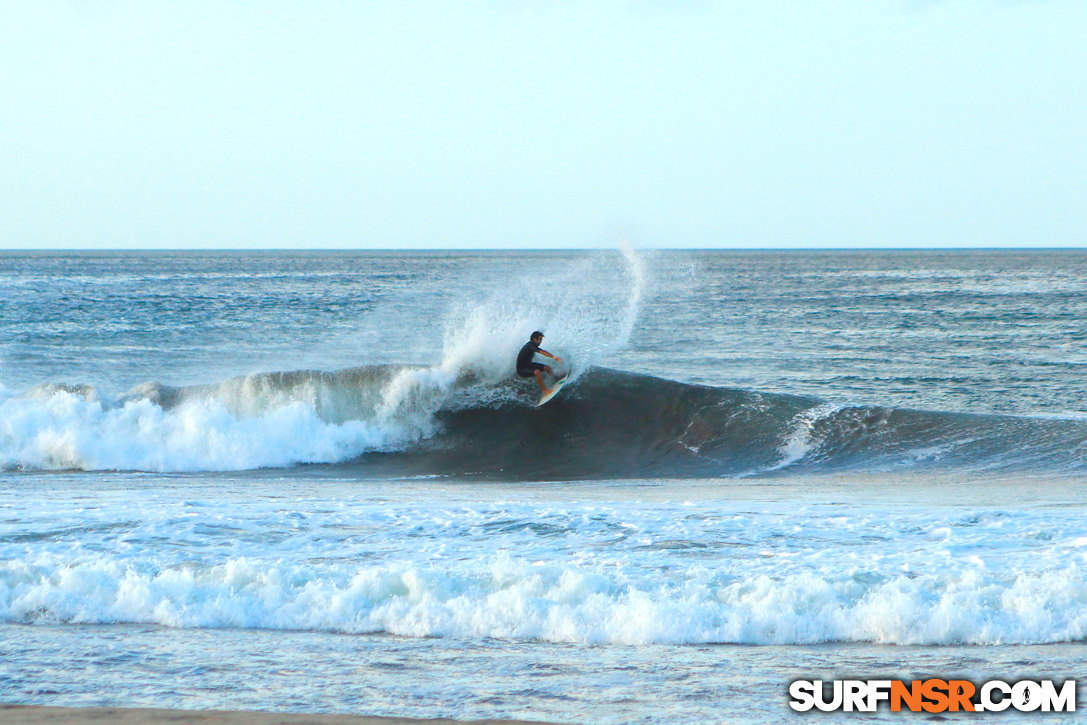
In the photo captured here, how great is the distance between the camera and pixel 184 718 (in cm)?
437

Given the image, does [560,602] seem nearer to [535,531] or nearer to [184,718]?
[535,531]

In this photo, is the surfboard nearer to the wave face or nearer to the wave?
the wave face

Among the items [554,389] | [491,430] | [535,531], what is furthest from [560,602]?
[554,389]

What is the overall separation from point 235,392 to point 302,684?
40.7ft

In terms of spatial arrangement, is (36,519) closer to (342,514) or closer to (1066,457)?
(342,514)

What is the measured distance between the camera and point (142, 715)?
14.4ft

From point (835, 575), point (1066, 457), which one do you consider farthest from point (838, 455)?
point (835, 575)

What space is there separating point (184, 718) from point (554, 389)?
12043 millimetres

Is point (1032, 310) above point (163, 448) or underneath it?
above

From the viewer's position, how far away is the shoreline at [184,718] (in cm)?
430

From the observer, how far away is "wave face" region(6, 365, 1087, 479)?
13.5m

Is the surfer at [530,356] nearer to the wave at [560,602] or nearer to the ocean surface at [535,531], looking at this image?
the ocean surface at [535,531]

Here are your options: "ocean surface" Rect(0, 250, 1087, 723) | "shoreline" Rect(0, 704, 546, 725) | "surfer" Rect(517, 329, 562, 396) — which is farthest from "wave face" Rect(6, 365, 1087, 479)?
"shoreline" Rect(0, 704, 546, 725)

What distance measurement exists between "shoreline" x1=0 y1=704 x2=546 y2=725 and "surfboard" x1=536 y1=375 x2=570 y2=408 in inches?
456
